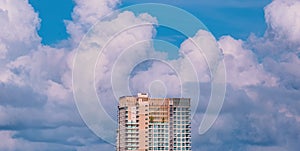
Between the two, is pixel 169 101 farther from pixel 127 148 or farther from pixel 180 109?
pixel 127 148

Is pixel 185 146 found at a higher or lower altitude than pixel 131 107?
lower

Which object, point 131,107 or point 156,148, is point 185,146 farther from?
point 131,107

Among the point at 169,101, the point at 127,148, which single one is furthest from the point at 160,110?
the point at 127,148

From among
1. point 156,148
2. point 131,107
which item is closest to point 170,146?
point 156,148

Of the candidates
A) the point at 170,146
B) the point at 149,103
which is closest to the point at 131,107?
the point at 149,103

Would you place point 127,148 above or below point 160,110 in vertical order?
below
